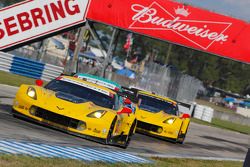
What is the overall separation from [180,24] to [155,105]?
11.0 metres

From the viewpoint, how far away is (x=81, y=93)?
43.9 feet

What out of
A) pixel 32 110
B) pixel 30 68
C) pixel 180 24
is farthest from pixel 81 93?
pixel 30 68

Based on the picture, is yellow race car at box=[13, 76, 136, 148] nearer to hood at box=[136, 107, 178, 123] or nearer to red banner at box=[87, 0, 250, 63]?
hood at box=[136, 107, 178, 123]

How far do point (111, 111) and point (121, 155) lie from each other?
135 centimetres

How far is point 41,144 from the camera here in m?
10.2

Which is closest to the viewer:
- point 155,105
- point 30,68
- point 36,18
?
point 155,105

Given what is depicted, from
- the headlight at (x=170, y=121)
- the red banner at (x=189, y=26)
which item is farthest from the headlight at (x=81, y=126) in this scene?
the red banner at (x=189, y=26)

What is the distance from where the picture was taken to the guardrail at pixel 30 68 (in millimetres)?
33750

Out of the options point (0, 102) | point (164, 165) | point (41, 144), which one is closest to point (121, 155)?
point (164, 165)

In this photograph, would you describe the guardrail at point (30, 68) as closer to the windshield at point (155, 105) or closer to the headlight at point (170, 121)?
the windshield at point (155, 105)

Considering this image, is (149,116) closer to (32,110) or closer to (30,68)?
(32,110)

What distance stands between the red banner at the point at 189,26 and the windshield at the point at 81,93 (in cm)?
1626

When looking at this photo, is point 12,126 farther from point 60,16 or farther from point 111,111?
point 60,16

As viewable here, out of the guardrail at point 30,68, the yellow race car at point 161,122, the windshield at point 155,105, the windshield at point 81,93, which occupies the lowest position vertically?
the guardrail at point 30,68
